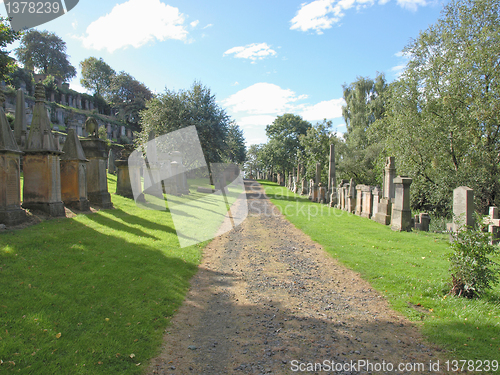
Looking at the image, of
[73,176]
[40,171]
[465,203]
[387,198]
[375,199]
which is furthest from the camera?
[375,199]

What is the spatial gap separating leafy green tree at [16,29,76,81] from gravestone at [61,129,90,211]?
65.3 m

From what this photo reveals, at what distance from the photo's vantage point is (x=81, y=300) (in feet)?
13.8

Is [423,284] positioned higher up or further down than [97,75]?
further down

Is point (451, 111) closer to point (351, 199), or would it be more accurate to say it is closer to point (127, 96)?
point (351, 199)

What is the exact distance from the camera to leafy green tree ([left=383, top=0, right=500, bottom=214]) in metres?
15.3

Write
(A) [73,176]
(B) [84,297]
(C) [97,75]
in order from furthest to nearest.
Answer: (C) [97,75], (A) [73,176], (B) [84,297]

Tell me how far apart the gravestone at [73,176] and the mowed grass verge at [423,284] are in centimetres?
811

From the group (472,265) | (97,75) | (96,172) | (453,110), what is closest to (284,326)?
(472,265)

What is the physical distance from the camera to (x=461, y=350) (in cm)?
349

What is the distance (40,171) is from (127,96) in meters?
68.5

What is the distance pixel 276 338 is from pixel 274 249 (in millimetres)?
4825

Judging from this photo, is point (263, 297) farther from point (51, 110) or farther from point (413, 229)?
point (51, 110)

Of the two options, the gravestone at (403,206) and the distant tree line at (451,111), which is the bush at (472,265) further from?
the distant tree line at (451,111)

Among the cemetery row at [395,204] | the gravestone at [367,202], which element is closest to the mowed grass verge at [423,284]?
the cemetery row at [395,204]
